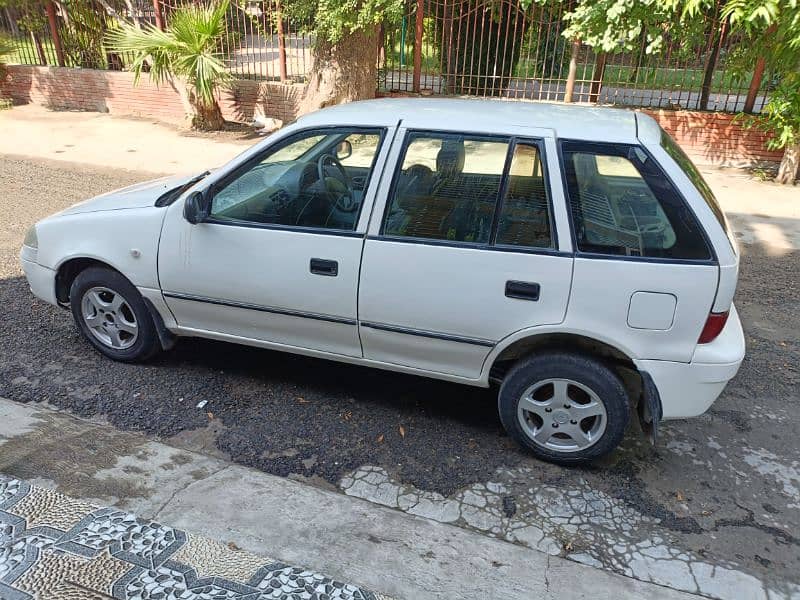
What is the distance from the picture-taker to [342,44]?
415 inches

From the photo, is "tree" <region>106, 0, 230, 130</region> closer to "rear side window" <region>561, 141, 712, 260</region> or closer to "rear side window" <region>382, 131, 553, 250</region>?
"rear side window" <region>382, 131, 553, 250</region>

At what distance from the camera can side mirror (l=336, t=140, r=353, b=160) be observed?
355 centimetres

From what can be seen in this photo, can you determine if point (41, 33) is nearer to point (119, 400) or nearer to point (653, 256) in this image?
point (119, 400)

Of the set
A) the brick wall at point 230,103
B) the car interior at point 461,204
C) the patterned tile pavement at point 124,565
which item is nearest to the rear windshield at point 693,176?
the car interior at point 461,204

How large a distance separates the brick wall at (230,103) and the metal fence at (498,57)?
0.43 m

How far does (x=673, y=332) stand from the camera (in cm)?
293

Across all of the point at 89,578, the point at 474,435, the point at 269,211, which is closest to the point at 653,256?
the point at 474,435

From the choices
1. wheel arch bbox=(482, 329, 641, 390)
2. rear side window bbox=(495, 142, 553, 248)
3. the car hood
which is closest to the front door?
the car hood

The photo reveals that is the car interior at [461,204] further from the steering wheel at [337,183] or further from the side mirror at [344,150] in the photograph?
the side mirror at [344,150]

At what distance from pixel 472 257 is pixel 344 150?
107 centimetres

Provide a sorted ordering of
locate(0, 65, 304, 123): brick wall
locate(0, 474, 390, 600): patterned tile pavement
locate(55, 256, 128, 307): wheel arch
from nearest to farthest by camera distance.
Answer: locate(0, 474, 390, 600): patterned tile pavement, locate(55, 256, 128, 307): wheel arch, locate(0, 65, 304, 123): brick wall

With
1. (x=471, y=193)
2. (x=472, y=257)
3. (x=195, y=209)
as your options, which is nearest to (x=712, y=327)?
(x=472, y=257)

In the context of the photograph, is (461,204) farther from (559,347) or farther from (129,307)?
(129,307)

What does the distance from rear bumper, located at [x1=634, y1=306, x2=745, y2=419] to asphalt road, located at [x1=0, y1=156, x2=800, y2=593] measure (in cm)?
47
